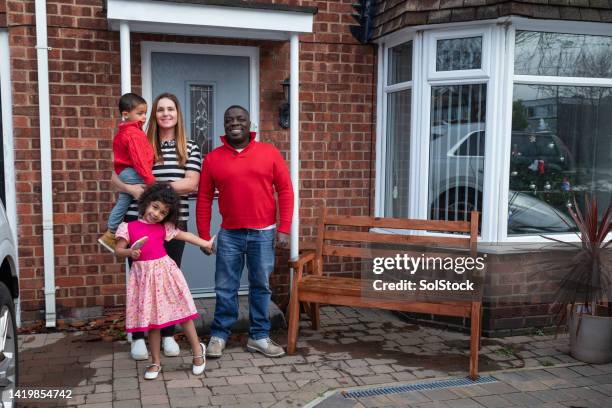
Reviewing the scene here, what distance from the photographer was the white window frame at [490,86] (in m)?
5.25

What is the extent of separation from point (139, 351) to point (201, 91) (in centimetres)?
246

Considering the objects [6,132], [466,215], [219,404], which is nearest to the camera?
[219,404]

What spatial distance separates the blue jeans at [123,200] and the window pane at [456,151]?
270cm

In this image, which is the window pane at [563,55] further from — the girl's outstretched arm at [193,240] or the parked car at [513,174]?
the girl's outstretched arm at [193,240]

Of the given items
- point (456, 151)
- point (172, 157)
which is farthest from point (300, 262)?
point (456, 151)

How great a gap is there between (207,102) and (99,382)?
2.72 m

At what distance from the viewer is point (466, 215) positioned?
559 centimetres

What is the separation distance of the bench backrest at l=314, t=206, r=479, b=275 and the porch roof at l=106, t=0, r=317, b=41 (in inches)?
62.4

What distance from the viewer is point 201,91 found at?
19.0 feet

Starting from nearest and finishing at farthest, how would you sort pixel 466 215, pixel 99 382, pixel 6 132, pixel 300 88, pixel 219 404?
1. pixel 219 404
2. pixel 99 382
3. pixel 6 132
4. pixel 466 215
5. pixel 300 88

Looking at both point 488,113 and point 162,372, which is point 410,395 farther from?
point 488,113

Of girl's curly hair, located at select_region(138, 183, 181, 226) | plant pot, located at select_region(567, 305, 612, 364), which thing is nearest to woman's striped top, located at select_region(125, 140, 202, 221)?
girl's curly hair, located at select_region(138, 183, 181, 226)

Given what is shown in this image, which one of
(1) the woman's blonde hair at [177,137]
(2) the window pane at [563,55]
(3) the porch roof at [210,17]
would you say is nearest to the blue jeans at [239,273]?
(1) the woman's blonde hair at [177,137]

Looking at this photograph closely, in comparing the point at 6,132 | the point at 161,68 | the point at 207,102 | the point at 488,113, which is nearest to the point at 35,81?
the point at 6,132
